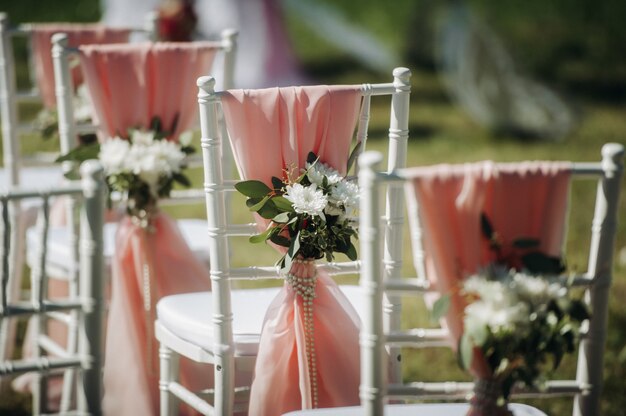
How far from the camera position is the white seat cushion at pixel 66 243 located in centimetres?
324

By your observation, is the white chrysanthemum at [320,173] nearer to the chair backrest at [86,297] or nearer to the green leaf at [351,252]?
the green leaf at [351,252]

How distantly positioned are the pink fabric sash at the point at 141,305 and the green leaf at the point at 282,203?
904 mm

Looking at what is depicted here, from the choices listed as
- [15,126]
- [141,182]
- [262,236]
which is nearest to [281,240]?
[262,236]

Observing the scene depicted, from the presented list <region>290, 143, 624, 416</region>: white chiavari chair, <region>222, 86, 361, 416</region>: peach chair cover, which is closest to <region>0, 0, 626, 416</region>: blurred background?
<region>222, 86, 361, 416</region>: peach chair cover

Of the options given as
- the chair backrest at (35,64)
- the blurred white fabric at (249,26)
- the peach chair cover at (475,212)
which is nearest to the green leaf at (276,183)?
the peach chair cover at (475,212)

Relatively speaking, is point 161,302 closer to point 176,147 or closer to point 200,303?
point 200,303

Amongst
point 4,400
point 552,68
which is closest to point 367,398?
point 4,400

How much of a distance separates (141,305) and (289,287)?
2.57ft

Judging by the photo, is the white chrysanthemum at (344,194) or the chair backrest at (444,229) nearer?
the chair backrest at (444,229)

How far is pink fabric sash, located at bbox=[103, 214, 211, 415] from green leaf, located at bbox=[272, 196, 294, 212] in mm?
904

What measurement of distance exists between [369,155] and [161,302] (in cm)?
117

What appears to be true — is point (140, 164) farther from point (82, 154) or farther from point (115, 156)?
point (82, 154)

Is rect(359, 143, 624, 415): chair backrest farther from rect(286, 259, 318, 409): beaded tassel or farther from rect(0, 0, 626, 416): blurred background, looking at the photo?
rect(0, 0, 626, 416): blurred background

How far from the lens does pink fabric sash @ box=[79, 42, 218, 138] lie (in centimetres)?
304
